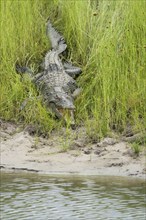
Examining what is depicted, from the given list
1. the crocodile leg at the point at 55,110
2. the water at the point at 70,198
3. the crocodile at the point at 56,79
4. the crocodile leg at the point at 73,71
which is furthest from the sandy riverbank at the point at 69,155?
the crocodile leg at the point at 73,71

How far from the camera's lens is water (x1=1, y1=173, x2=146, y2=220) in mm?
5758

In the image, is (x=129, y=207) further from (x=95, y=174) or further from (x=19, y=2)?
(x=19, y=2)

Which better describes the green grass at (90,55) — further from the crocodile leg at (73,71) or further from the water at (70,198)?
the water at (70,198)

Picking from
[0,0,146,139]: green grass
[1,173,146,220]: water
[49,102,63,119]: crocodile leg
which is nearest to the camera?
[1,173,146,220]: water

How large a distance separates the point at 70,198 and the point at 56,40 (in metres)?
3.06

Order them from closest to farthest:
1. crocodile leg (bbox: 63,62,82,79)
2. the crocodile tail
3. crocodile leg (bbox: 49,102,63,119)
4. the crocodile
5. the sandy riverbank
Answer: the sandy riverbank, crocodile leg (bbox: 49,102,63,119), the crocodile, crocodile leg (bbox: 63,62,82,79), the crocodile tail

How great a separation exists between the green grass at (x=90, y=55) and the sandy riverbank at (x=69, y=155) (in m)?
0.19

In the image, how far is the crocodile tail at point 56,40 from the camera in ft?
28.9

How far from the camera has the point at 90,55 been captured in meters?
8.54

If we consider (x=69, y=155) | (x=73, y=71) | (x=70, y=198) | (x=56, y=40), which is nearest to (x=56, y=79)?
(x=73, y=71)

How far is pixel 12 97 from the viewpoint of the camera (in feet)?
27.2

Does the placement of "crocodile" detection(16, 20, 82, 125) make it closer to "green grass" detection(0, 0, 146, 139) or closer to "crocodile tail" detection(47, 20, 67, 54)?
"crocodile tail" detection(47, 20, 67, 54)

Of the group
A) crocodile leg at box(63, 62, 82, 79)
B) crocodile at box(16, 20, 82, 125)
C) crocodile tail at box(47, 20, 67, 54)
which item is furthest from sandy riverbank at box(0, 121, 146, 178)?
crocodile tail at box(47, 20, 67, 54)

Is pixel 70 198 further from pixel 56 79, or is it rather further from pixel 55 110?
pixel 56 79
